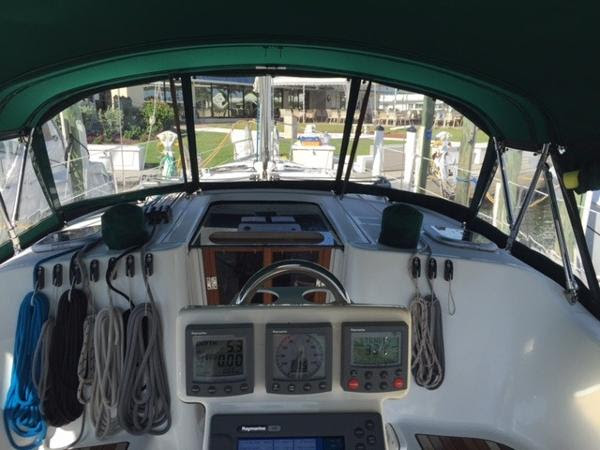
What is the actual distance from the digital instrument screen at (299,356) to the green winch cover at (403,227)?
1.24 meters

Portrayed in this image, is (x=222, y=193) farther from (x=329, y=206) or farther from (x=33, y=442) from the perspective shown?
(x=33, y=442)

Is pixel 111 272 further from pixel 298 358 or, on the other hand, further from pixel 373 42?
pixel 373 42

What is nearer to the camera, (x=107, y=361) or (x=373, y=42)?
(x=373, y=42)

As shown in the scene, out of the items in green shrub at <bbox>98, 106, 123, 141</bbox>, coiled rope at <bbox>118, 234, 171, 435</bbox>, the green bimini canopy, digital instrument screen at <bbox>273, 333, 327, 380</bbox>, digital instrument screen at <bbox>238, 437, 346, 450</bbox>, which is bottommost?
coiled rope at <bbox>118, 234, 171, 435</bbox>

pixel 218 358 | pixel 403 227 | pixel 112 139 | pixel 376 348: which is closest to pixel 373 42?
pixel 403 227

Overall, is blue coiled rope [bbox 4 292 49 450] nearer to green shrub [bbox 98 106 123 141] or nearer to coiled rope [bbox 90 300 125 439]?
coiled rope [bbox 90 300 125 439]

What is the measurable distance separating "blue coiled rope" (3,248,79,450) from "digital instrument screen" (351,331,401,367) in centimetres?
157

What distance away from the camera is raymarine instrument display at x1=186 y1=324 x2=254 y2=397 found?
111 centimetres

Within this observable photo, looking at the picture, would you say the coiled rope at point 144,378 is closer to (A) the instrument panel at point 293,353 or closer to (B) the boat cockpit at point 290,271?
(B) the boat cockpit at point 290,271

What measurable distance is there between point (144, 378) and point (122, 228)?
2.27 ft

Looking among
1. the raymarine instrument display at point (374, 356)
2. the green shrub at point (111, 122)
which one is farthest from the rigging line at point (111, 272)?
the raymarine instrument display at point (374, 356)

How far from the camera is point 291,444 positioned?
1163 mm

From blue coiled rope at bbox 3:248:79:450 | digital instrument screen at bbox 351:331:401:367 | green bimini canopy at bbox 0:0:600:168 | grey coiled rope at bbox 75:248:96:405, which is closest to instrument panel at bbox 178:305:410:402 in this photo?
digital instrument screen at bbox 351:331:401:367

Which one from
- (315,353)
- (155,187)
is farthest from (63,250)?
(315,353)
